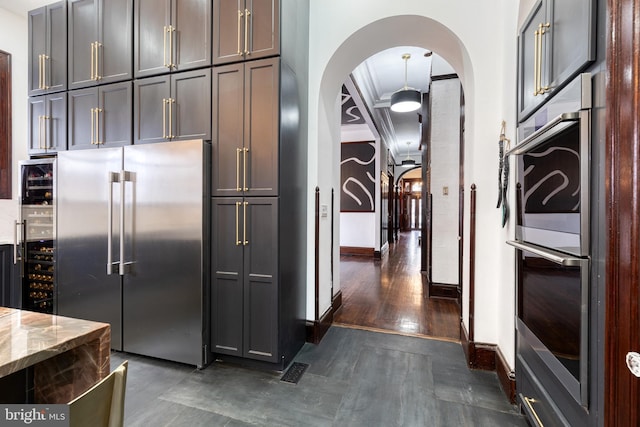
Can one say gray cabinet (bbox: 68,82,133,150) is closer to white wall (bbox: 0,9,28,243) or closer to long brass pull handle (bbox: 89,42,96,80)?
long brass pull handle (bbox: 89,42,96,80)

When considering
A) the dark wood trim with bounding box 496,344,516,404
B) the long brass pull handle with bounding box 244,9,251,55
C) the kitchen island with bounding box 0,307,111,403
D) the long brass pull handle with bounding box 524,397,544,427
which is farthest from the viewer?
the long brass pull handle with bounding box 244,9,251,55

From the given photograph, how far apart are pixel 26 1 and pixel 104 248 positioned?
3254 millimetres

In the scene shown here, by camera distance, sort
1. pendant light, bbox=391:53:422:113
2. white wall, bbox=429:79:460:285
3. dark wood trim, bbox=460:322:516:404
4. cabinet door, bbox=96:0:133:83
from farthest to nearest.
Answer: pendant light, bbox=391:53:422:113, white wall, bbox=429:79:460:285, cabinet door, bbox=96:0:133:83, dark wood trim, bbox=460:322:516:404

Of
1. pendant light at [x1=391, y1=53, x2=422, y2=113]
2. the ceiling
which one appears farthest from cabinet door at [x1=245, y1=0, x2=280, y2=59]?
pendant light at [x1=391, y1=53, x2=422, y2=113]

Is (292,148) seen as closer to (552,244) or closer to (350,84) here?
(552,244)

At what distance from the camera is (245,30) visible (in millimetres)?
2213

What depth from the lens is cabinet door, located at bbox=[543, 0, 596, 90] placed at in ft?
3.44

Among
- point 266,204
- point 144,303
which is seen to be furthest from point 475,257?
point 144,303

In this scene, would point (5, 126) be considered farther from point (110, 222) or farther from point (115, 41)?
point (110, 222)

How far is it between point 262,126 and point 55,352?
175cm

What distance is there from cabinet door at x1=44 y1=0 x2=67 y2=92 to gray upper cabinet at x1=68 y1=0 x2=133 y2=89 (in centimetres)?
8

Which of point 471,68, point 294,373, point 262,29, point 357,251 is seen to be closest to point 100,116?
point 262,29

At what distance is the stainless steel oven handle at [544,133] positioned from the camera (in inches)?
42.5

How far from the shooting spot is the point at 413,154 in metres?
13.1
